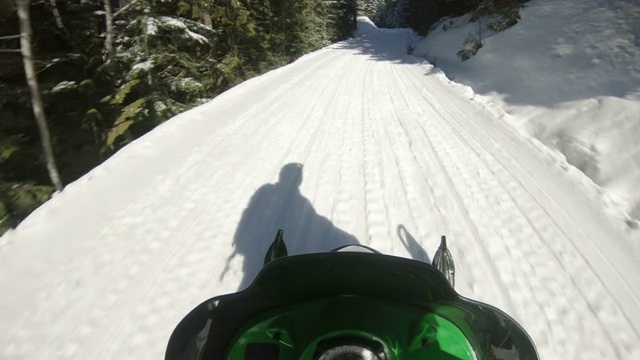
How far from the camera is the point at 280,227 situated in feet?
9.81

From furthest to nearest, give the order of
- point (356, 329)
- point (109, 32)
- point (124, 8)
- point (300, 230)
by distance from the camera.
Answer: point (124, 8), point (109, 32), point (300, 230), point (356, 329)

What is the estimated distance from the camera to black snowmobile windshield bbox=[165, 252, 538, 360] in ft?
3.15

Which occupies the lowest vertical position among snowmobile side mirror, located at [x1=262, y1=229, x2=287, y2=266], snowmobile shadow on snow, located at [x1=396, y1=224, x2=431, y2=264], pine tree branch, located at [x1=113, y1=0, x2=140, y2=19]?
snowmobile shadow on snow, located at [x1=396, y1=224, x2=431, y2=264]

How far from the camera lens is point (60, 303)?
2.22 metres

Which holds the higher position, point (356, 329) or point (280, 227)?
point (356, 329)

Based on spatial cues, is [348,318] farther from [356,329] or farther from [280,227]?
[280,227]

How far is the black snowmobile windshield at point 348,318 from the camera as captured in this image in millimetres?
960

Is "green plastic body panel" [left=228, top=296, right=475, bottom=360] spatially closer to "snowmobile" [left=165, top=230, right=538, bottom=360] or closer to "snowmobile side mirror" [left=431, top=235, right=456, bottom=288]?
"snowmobile" [left=165, top=230, right=538, bottom=360]

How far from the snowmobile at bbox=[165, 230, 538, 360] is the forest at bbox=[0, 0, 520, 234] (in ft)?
13.0

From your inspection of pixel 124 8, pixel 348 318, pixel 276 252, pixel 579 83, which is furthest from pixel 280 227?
pixel 124 8

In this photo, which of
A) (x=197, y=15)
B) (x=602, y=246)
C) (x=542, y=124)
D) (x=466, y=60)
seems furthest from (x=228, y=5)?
(x=602, y=246)

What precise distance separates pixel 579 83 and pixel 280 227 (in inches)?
246

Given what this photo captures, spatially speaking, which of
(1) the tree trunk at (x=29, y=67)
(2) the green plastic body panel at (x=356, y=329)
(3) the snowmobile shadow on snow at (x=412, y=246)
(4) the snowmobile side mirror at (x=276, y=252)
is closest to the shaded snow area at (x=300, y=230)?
(3) the snowmobile shadow on snow at (x=412, y=246)

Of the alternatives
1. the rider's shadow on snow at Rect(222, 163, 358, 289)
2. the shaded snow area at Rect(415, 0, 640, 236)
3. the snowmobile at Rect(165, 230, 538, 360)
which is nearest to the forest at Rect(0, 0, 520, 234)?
the rider's shadow on snow at Rect(222, 163, 358, 289)
